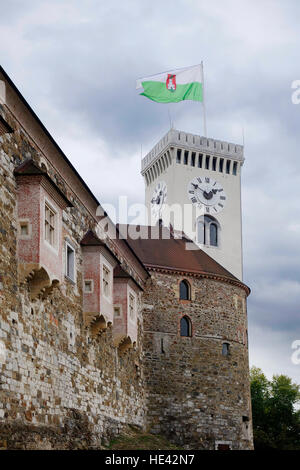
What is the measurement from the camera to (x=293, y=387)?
62812 mm

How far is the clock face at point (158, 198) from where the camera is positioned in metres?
56.0

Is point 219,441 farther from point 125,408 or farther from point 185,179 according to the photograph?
point 185,179

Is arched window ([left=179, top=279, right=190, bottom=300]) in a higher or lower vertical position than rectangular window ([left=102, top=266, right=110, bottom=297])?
higher

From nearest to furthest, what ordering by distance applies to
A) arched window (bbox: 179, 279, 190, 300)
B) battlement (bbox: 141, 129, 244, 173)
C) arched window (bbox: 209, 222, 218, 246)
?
arched window (bbox: 179, 279, 190, 300) → arched window (bbox: 209, 222, 218, 246) → battlement (bbox: 141, 129, 244, 173)

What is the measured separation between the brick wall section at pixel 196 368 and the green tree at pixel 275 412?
21.4 m

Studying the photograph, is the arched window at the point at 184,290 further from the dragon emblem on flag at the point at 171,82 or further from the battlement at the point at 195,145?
the battlement at the point at 195,145

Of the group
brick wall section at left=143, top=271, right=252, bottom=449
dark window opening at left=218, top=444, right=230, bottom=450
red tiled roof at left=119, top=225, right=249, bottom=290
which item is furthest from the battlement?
dark window opening at left=218, top=444, right=230, bottom=450

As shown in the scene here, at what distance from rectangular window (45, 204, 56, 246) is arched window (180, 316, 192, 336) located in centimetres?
1594

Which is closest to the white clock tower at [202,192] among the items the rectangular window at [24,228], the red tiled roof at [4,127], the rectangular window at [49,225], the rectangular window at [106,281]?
the rectangular window at [106,281]

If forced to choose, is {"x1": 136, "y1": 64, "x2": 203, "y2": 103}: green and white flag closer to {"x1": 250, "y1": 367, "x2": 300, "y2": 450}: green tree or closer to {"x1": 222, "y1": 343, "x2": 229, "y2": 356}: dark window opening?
{"x1": 222, "y1": 343, "x2": 229, "y2": 356}: dark window opening

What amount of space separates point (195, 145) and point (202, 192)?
3.93 m

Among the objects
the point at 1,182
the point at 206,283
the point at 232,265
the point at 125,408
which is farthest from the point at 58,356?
the point at 232,265

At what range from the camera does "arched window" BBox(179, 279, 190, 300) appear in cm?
3359

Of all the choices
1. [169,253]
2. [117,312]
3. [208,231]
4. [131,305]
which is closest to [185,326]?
[169,253]
